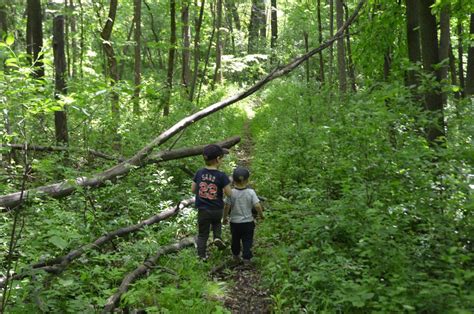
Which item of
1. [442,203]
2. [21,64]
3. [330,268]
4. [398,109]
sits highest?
[21,64]

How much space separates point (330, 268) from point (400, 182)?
4.76ft

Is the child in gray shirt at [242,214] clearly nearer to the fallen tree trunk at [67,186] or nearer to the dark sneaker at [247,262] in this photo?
the dark sneaker at [247,262]

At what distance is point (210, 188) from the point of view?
22.0 feet

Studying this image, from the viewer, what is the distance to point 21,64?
21.8ft

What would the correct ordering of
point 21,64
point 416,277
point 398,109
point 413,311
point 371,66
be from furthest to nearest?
point 371,66 < point 21,64 < point 398,109 < point 416,277 < point 413,311

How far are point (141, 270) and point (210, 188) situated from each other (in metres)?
1.69

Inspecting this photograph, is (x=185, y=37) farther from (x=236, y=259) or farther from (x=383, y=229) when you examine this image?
(x=383, y=229)

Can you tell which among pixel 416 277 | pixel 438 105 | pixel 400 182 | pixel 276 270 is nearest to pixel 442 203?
pixel 400 182

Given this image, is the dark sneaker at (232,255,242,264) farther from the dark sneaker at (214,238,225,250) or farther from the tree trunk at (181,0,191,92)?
the tree trunk at (181,0,191,92)

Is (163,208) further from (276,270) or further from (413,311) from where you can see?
→ (413,311)

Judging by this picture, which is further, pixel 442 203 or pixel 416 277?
pixel 442 203

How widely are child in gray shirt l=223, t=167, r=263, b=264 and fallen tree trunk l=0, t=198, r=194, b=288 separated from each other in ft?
5.01

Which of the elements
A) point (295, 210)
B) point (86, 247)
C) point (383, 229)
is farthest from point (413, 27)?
point (86, 247)

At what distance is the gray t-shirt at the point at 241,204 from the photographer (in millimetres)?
6805
